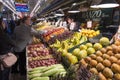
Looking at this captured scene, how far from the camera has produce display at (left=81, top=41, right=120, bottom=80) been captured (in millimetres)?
2814

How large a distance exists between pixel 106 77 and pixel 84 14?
16.4 meters

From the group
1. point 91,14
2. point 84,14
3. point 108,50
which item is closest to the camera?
point 108,50

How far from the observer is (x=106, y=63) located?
3.00 m

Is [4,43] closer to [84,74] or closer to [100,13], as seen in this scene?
[84,74]

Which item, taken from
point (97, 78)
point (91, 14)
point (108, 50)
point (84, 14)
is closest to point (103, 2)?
point (108, 50)

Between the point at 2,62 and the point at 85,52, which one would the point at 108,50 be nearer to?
the point at 85,52

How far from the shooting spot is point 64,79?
119 inches

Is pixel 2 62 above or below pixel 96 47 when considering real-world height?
below

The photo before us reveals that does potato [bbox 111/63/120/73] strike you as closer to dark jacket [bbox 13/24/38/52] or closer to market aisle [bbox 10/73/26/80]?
dark jacket [bbox 13/24/38/52]

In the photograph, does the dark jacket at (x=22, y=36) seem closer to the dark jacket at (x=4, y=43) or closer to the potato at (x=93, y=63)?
the dark jacket at (x=4, y=43)

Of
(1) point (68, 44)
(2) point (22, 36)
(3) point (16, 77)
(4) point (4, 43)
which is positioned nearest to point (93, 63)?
(1) point (68, 44)

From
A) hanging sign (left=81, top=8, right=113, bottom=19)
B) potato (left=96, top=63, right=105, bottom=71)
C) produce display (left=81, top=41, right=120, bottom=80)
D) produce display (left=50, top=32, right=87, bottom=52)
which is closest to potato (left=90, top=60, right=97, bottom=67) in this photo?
produce display (left=81, top=41, right=120, bottom=80)

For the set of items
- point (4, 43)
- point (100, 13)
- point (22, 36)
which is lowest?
point (100, 13)

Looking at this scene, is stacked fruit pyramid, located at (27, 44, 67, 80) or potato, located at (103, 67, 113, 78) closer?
potato, located at (103, 67, 113, 78)
